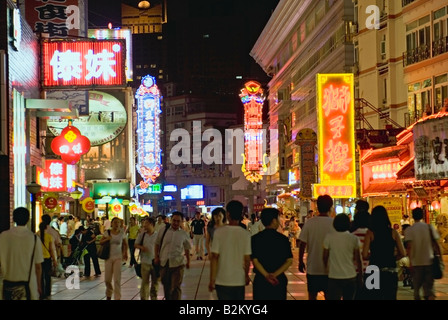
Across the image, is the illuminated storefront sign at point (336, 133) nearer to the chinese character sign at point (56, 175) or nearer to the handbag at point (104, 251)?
the chinese character sign at point (56, 175)

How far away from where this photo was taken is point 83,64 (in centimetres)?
2916

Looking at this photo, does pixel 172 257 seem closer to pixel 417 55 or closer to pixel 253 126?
pixel 417 55

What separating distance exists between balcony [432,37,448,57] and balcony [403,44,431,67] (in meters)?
0.63

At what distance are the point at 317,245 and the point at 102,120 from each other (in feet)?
138

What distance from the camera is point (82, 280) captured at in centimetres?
A: 2408

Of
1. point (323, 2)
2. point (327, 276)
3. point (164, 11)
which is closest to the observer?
point (327, 276)

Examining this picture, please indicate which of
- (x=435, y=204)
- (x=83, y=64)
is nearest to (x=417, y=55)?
(x=435, y=204)

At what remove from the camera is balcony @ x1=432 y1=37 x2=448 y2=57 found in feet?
111

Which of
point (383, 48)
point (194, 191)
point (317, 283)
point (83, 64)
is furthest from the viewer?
point (194, 191)

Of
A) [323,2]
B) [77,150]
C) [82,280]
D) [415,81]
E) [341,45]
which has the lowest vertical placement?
[82,280]

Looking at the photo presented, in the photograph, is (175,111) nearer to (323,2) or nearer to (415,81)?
(323,2)

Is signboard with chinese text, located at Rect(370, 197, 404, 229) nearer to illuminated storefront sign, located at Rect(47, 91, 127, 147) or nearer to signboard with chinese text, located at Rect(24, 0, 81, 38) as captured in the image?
signboard with chinese text, located at Rect(24, 0, 81, 38)

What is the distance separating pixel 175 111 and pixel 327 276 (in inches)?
5381
